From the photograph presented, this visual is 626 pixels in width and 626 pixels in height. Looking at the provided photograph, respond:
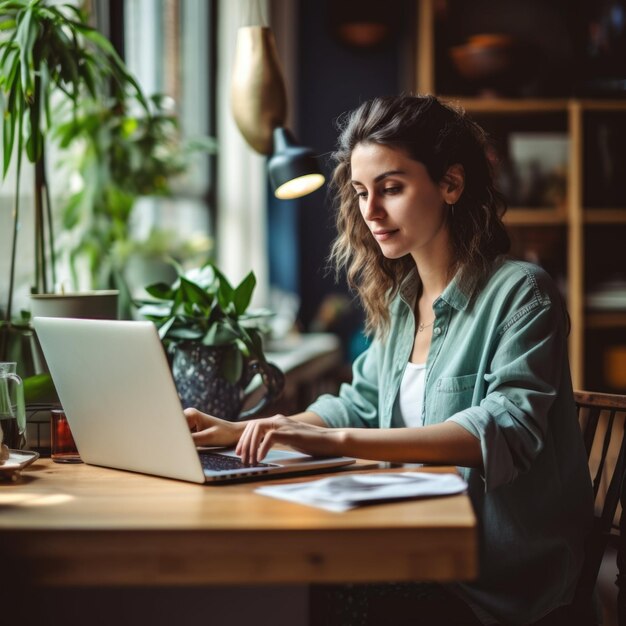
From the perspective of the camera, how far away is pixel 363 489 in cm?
118

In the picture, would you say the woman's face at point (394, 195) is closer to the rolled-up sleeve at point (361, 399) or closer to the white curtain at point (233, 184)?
the rolled-up sleeve at point (361, 399)

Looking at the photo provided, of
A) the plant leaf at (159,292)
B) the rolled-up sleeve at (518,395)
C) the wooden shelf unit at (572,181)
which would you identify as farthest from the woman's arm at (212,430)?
the wooden shelf unit at (572,181)

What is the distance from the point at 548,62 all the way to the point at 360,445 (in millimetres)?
3171

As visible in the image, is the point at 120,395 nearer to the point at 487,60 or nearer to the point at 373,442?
the point at 373,442

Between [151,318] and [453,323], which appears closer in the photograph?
[453,323]

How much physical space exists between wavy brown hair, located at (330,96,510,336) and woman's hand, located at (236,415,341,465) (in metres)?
0.47

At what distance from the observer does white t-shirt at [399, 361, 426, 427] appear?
167cm

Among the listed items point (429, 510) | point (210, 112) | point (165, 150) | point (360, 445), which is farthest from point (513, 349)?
point (210, 112)

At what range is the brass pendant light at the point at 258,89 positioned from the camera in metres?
2.21

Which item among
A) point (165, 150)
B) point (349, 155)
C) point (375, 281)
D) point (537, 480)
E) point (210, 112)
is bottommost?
point (537, 480)

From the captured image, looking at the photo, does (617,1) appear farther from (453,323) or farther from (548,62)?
(453,323)

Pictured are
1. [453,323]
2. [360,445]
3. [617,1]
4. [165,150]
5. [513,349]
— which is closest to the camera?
[360,445]

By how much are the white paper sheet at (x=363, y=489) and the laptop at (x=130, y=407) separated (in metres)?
0.11

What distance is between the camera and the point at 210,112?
4281 millimetres
